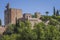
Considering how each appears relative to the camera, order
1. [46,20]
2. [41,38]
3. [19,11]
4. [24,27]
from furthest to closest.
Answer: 1. [19,11]
2. [46,20]
3. [24,27]
4. [41,38]

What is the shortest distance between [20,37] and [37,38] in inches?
52.2

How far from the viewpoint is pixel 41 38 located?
2344cm

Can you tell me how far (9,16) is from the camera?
35469 mm

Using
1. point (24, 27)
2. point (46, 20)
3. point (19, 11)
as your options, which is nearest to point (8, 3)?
point (19, 11)

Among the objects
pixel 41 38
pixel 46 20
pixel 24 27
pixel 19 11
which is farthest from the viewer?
pixel 19 11

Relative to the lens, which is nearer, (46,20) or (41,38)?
(41,38)

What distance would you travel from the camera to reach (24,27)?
82.3 ft

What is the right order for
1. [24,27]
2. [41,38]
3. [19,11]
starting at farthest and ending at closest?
[19,11] < [24,27] < [41,38]

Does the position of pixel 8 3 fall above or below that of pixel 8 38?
above

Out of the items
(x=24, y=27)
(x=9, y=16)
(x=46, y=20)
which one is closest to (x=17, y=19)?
(x=9, y=16)

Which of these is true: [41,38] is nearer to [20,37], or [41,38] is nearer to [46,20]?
[20,37]

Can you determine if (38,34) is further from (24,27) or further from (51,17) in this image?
(51,17)

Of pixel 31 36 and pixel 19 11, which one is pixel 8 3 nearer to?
pixel 19 11

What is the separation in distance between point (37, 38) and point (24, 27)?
2.00 metres
